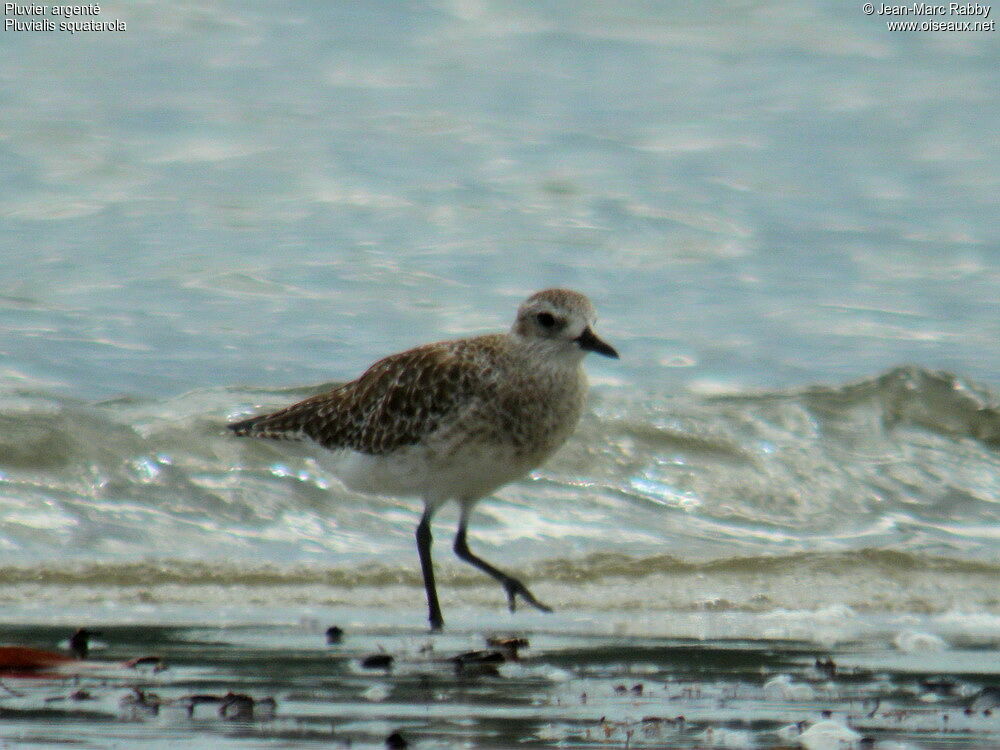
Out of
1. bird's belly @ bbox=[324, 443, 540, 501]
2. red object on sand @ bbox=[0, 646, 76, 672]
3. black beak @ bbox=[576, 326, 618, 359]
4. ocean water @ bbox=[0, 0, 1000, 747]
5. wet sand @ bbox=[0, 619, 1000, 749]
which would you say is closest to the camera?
wet sand @ bbox=[0, 619, 1000, 749]

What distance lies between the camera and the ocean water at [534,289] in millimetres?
7750

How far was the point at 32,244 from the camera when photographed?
15.6 m

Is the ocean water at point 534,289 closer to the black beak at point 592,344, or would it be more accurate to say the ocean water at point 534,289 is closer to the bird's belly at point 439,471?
the bird's belly at point 439,471

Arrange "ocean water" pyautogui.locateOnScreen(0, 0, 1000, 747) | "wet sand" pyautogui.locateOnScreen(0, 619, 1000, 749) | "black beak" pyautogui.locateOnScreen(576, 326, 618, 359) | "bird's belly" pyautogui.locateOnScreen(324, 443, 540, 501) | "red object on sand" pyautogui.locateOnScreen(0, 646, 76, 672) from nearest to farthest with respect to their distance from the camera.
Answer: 1. "wet sand" pyautogui.locateOnScreen(0, 619, 1000, 749)
2. "red object on sand" pyautogui.locateOnScreen(0, 646, 76, 672)
3. "black beak" pyautogui.locateOnScreen(576, 326, 618, 359)
4. "bird's belly" pyautogui.locateOnScreen(324, 443, 540, 501)
5. "ocean water" pyautogui.locateOnScreen(0, 0, 1000, 747)

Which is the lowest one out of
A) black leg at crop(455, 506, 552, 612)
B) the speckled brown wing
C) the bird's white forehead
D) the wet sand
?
the wet sand

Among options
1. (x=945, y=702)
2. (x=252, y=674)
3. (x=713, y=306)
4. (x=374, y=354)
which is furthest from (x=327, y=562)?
(x=713, y=306)

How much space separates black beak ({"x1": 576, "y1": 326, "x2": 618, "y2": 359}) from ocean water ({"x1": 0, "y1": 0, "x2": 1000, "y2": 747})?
1151 mm

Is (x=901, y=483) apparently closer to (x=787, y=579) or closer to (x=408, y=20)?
(x=787, y=579)

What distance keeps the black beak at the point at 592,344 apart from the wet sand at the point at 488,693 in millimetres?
1416

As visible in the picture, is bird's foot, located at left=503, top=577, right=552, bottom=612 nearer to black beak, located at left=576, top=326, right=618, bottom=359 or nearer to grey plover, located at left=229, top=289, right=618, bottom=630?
grey plover, located at left=229, top=289, right=618, bottom=630

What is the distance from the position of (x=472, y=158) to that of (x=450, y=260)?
124 inches

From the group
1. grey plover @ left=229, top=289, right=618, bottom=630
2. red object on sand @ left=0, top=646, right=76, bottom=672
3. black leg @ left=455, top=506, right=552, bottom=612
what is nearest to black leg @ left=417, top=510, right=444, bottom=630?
grey plover @ left=229, top=289, right=618, bottom=630

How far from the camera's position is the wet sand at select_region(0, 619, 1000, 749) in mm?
4227

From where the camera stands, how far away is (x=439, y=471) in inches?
291
